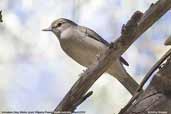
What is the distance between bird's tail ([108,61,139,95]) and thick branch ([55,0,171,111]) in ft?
1.93

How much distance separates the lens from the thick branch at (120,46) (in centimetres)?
32

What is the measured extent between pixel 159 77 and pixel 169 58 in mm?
24

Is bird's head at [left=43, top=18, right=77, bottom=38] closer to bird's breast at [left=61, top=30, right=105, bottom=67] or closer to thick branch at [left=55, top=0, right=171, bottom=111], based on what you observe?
bird's breast at [left=61, top=30, right=105, bottom=67]

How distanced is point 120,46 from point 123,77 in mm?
825

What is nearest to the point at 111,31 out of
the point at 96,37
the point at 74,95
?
the point at 96,37

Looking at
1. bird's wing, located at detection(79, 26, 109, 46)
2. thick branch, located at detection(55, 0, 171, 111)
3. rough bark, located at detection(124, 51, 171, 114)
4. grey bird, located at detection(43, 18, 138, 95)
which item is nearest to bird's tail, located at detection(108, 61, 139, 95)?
grey bird, located at detection(43, 18, 138, 95)

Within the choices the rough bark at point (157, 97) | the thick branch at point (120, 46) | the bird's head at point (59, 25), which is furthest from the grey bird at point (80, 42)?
the rough bark at point (157, 97)

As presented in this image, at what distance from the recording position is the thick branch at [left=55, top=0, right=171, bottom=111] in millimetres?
318

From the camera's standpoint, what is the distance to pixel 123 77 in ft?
3.84

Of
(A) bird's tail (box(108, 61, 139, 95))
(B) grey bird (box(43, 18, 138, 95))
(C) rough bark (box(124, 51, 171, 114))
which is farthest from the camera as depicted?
(B) grey bird (box(43, 18, 138, 95))

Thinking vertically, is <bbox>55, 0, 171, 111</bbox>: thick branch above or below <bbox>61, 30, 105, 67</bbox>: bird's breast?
above

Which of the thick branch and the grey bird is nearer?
the thick branch

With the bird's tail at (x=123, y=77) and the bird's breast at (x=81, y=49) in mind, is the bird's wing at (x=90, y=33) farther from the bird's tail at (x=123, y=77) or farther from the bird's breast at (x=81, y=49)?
the bird's tail at (x=123, y=77)

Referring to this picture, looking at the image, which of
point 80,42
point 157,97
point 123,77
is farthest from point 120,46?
point 80,42
